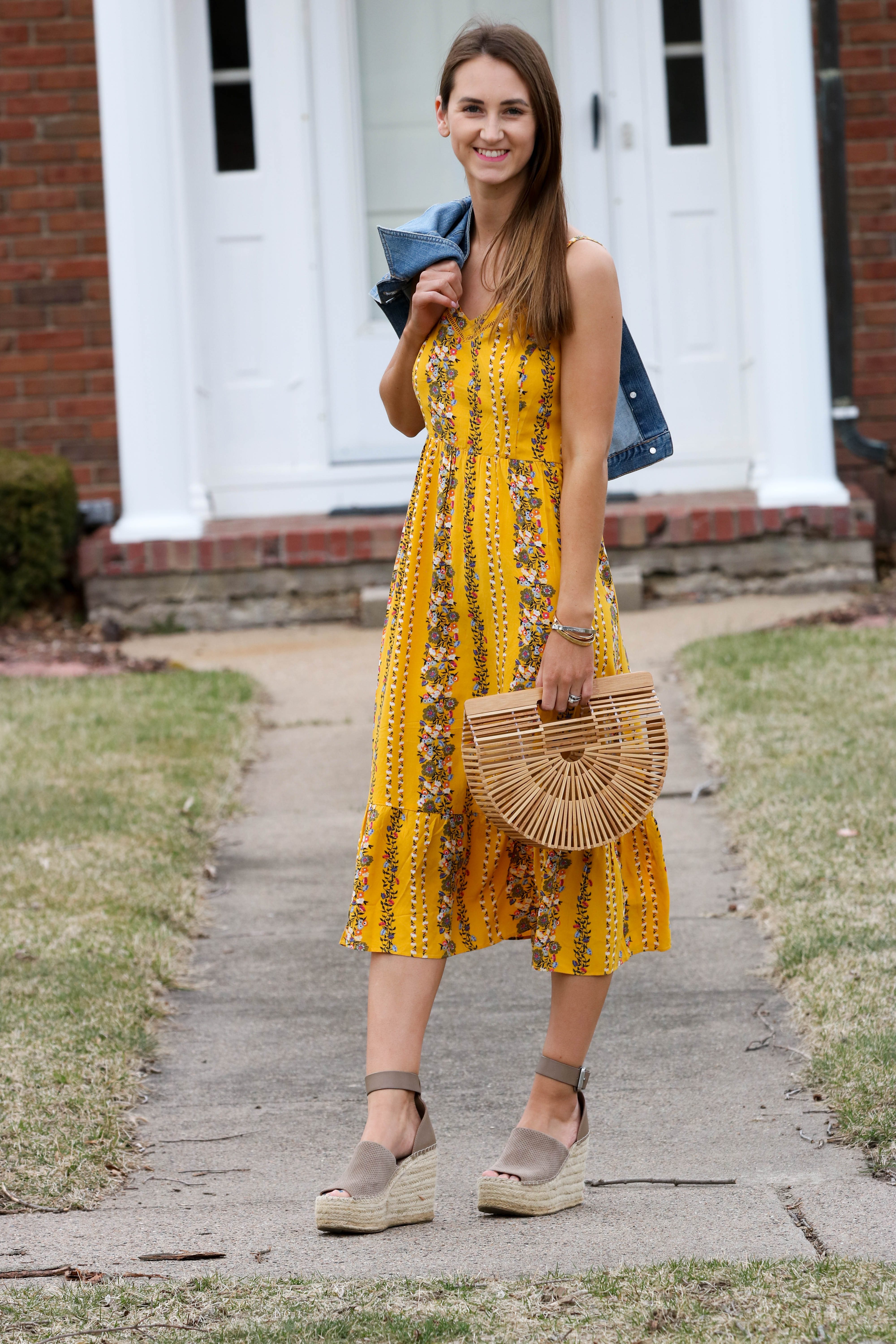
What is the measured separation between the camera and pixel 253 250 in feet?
26.1

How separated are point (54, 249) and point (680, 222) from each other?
2.99 m

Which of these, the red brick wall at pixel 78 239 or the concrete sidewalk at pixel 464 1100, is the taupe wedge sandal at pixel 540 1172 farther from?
the red brick wall at pixel 78 239

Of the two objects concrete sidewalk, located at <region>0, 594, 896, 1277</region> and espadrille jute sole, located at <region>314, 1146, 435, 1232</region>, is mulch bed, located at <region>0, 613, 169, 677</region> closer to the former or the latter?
concrete sidewalk, located at <region>0, 594, 896, 1277</region>

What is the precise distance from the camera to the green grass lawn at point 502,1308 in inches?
77.6

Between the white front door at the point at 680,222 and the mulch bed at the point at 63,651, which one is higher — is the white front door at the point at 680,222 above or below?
above

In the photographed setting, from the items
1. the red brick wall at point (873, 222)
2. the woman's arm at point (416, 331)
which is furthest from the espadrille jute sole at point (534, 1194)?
the red brick wall at point (873, 222)

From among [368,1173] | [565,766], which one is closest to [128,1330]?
[368,1173]

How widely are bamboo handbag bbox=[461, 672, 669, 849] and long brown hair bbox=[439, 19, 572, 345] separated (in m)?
0.55

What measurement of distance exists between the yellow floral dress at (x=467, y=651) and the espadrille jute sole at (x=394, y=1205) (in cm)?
31

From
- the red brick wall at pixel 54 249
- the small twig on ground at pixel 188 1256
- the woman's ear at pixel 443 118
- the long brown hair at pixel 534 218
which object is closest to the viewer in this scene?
the small twig on ground at pixel 188 1256

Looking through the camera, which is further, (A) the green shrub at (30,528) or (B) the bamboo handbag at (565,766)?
(A) the green shrub at (30,528)

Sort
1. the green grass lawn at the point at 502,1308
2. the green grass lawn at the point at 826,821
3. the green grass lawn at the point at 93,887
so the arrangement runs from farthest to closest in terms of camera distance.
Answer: the green grass lawn at the point at 826,821 < the green grass lawn at the point at 93,887 < the green grass lawn at the point at 502,1308

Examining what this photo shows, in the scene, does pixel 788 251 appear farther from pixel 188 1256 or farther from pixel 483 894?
pixel 188 1256

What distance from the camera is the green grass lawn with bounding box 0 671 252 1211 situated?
2826 millimetres
